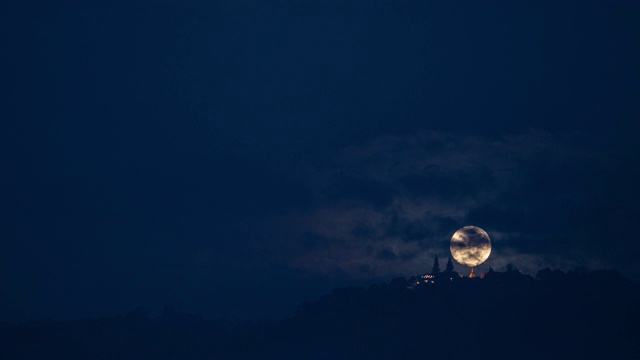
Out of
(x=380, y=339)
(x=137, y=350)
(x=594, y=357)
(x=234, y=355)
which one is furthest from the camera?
(x=137, y=350)

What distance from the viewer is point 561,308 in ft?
534

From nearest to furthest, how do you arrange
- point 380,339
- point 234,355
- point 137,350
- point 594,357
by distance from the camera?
point 594,357 < point 380,339 < point 234,355 < point 137,350

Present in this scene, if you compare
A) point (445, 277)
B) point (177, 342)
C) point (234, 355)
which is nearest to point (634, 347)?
point (445, 277)

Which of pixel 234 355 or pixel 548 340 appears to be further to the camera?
pixel 234 355

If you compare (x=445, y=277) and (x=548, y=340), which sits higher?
(x=445, y=277)

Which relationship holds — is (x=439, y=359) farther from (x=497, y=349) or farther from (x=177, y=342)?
(x=177, y=342)

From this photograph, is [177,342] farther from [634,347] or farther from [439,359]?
[634,347]

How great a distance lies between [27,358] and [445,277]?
8267 cm

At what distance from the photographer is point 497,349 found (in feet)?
524

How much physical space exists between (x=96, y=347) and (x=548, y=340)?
86121 millimetres

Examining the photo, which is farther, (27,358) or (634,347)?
(27,358)

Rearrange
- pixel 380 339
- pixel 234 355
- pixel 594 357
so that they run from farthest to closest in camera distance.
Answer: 1. pixel 234 355
2. pixel 380 339
3. pixel 594 357

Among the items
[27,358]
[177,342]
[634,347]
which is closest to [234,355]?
[177,342]

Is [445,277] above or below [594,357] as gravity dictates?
above
